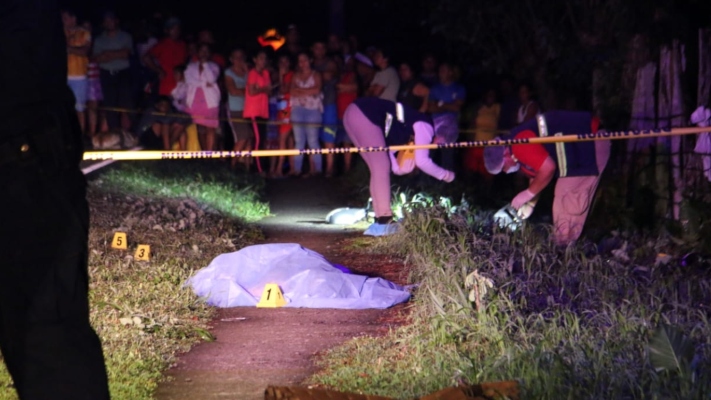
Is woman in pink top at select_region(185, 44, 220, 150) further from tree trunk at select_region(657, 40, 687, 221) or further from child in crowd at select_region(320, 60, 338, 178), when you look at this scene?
tree trunk at select_region(657, 40, 687, 221)

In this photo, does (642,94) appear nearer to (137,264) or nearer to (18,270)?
(137,264)

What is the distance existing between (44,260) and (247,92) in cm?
1355

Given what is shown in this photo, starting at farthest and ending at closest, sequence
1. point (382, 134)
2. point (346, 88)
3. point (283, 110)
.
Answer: point (283, 110) → point (346, 88) → point (382, 134)

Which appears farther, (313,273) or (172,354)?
(313,273)

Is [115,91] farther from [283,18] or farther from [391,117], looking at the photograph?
[283,18]

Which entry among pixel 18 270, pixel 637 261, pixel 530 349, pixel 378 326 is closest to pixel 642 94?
pixel 637 261

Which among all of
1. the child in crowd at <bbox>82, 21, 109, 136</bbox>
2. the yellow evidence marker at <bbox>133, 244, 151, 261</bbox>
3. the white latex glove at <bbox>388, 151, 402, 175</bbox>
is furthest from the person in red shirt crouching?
the child in crowd at <bbox>82, 21, 109, 136</bbox>

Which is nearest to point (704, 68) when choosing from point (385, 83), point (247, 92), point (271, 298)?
point (271, 298)

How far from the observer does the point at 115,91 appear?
55.6ft

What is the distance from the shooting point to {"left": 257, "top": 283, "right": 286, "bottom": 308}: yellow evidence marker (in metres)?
7.70

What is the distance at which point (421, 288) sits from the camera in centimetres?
765

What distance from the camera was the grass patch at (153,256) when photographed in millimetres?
6125

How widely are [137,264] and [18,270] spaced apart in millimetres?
5164

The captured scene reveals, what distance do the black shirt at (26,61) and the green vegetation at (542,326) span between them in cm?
243
